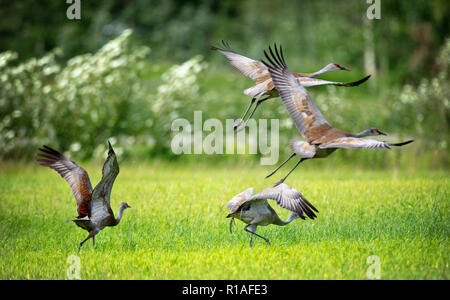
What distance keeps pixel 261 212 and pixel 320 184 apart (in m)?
3.63

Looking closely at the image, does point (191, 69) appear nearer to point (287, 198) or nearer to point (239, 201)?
point (239, 201)

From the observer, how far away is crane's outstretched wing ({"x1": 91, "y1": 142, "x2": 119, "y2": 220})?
5.08m

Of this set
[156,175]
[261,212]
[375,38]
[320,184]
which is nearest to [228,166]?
[156,175]

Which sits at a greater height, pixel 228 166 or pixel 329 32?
pixel 329 32

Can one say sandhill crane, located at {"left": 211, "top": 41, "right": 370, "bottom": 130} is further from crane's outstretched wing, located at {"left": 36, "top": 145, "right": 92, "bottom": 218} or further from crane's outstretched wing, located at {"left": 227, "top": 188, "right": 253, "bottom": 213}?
crane's outstretched wing, located at {"left": 36, "top": 145, "right": 92, "bottom": 218}

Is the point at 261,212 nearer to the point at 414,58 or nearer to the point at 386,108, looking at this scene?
the point at 386,108

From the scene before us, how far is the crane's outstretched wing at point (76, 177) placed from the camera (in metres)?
5.54

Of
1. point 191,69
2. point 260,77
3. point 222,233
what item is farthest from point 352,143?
point 191,69

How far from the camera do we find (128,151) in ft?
40.6

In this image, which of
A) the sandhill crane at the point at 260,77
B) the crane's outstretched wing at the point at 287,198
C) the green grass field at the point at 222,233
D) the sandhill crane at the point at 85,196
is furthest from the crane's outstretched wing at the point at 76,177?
the sandhill crane at the point at 260,77

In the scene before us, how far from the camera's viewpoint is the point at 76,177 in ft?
18.4
